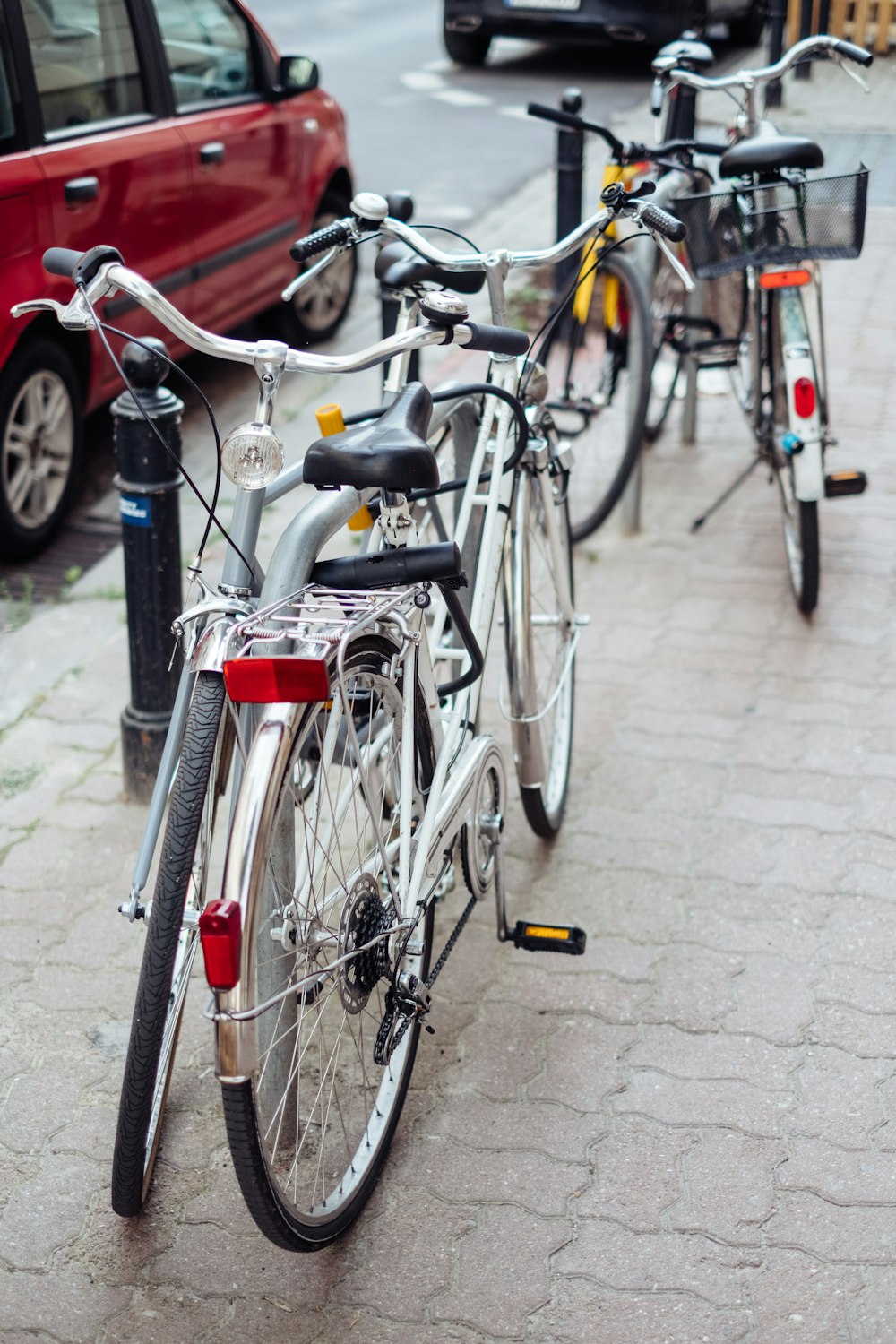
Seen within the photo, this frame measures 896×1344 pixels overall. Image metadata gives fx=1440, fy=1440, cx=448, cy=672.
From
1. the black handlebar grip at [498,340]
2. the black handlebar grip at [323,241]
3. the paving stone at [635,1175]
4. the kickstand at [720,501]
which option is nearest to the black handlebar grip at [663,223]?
the black handlebar grip at [498,340]

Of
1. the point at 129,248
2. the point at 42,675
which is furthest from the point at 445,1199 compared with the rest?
the point at 129,248

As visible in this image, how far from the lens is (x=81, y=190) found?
467 centimetres

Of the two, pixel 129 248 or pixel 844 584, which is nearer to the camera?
pixel 844 584

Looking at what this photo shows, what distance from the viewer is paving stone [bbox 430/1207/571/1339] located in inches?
89.4

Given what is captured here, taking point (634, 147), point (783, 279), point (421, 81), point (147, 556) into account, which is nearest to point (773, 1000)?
point (147, 556)

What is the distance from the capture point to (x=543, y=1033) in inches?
114

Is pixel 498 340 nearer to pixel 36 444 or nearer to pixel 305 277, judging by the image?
pixel 305 277

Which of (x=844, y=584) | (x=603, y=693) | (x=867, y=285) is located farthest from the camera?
(x=867, y=285)

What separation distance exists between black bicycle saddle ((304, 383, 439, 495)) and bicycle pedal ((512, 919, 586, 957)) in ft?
3.76

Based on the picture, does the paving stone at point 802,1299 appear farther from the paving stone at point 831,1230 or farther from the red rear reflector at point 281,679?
the red rear reflector at point 281,679

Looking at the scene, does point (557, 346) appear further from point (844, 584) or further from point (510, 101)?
point (510, 101)

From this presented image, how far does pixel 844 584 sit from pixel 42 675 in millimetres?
2527

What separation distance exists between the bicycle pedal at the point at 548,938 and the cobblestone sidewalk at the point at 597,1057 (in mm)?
147

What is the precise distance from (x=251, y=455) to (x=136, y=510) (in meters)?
1.40
